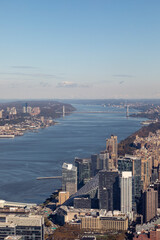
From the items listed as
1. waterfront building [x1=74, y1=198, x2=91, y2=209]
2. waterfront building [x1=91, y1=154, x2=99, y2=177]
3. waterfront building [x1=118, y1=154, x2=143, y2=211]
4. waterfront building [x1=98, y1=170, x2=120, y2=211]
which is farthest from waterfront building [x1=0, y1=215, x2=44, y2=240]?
waterfront building [x1=91, y1=154, x2=99, y2=177]

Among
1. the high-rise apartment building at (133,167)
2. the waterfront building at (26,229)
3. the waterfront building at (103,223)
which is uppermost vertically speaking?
the high-rise apartment building at (133,167)

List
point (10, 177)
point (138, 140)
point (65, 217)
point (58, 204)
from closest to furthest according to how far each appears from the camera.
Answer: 1. point (65, 217)
2. point (58, 204)
3. point (10, 177)
4. point (138, 140)

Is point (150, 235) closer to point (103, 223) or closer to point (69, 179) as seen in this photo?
point (103, 223)

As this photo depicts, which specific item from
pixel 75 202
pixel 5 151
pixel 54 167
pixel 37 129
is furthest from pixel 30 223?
pixel 37 129

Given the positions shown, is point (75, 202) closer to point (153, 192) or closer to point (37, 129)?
point (153, 192)

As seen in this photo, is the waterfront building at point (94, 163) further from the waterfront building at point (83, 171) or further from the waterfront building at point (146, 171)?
the waterfront building at point (146, 171)

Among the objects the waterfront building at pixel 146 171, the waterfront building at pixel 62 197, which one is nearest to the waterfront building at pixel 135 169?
the waterfront building at pixel 146 171

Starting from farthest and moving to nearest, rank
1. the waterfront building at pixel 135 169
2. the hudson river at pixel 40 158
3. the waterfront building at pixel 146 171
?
the waterfront building at pixel 146 171, the hudson river at pixel 40 158, the waterfront building at pixel 135 169
